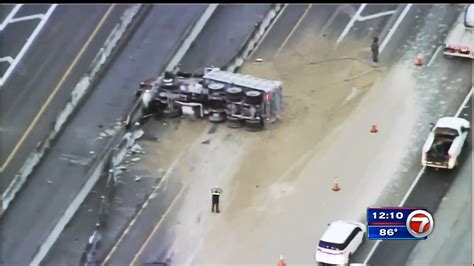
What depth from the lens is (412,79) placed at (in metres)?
51.8

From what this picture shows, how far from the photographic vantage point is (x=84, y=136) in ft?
162

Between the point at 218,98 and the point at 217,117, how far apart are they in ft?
2.76

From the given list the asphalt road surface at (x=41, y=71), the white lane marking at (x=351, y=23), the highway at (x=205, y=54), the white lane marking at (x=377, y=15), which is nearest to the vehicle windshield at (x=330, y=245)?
the highway at (x=205, y=54)

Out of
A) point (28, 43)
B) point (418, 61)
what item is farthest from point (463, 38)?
point (28, 43)

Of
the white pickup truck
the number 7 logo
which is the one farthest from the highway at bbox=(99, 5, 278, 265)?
the number 7 logo

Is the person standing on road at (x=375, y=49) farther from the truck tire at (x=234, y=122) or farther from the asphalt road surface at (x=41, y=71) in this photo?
the asphalt road surface at (x=41, y=71)

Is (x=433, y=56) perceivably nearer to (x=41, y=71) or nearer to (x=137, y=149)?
(x=137, y=149)

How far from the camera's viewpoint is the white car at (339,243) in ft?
136

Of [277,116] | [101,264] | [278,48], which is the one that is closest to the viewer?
[101,264]

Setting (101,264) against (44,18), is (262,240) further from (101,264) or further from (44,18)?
(44,18)

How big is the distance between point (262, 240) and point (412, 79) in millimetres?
11802

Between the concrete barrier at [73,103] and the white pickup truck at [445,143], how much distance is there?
14.0m

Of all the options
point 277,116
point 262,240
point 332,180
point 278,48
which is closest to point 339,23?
point 278,48

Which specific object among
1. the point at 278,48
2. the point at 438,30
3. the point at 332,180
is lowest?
the point at 332,180
